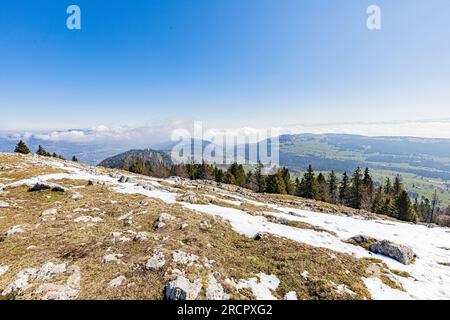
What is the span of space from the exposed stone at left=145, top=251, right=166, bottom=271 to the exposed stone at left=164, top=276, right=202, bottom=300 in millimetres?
1712

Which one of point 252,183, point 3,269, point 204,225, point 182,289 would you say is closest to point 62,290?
point 3,269

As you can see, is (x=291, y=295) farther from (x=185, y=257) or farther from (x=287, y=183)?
(x=287, y=183)

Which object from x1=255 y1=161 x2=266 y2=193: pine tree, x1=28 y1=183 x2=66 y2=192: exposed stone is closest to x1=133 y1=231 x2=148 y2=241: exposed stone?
x1=28 y1=183 x2=66 y2=192: exposed stone

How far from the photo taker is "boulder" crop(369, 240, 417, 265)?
1582 cm

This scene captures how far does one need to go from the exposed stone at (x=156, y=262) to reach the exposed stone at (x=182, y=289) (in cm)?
171

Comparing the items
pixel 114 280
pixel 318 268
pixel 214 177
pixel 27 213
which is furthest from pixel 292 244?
pixel 214 177

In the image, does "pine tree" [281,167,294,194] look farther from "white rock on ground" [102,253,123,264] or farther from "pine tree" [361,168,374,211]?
"white rock on ground" [102,253,123,264]

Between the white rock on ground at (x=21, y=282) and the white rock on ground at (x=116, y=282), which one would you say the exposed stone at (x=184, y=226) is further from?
the white rock on ground at (x=21, y=282)

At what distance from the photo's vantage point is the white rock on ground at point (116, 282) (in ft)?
32.5

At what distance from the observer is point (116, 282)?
10.1 m

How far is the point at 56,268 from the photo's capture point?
1079cm

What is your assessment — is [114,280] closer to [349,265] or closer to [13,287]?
[13,287]
